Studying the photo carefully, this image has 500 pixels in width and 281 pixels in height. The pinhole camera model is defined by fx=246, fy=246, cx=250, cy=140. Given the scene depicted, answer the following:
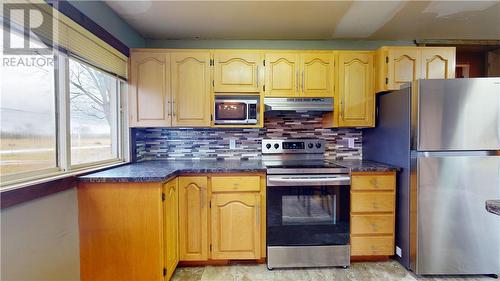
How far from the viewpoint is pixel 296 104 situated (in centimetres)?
246

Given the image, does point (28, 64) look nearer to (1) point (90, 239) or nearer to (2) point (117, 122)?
(2) point (117, 122)

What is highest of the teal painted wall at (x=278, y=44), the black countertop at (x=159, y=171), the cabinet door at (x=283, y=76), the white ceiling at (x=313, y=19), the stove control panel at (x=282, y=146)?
the white ceiling at (x=313, y=19)

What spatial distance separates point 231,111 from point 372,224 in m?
1.68

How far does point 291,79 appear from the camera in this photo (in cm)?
248

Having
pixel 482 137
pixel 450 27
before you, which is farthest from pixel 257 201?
pixel 450 27

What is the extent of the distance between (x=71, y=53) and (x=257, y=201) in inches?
68.3

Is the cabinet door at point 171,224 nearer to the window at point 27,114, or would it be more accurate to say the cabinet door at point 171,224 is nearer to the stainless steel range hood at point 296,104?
the window at point 27,114

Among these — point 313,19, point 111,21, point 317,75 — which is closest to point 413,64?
point 317,75

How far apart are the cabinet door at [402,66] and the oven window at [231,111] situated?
145 cm

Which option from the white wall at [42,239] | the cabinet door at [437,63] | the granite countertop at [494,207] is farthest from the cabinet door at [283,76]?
the white wall at [42,239]

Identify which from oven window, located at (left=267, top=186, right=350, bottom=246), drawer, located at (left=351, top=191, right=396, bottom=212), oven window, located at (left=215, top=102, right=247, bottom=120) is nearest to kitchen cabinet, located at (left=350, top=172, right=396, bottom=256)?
drawer, located at (left=351, top=191, right=396, bottom=212)

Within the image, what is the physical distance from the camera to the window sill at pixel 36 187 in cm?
118

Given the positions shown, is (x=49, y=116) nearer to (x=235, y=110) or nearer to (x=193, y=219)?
(x=193, y=219)

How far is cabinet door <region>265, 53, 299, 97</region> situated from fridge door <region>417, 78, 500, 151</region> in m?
1.06
